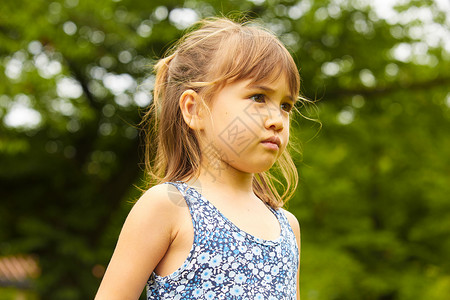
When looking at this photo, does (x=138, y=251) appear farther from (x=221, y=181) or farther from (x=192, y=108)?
(x=192, y=108)

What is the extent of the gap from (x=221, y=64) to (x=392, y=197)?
8.55 m

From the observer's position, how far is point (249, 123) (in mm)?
1433

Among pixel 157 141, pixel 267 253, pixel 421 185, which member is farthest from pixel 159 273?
pixel 421 185

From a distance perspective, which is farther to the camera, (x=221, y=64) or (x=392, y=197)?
(x=392, y=197)

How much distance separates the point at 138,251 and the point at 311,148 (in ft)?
21.9

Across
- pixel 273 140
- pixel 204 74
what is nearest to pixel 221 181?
pixel 273 140

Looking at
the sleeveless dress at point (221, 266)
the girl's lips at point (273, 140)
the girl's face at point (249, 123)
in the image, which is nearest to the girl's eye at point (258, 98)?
the girl's face at point (249, 123)

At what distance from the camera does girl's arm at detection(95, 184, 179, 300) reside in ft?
4.29

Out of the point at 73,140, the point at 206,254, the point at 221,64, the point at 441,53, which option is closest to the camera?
the point at 206,254

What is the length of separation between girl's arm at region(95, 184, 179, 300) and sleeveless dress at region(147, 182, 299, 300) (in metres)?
0.06

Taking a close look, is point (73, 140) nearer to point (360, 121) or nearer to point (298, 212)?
point (298, 212)

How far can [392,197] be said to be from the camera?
31.1 ft

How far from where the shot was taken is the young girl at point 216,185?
4.35 ft

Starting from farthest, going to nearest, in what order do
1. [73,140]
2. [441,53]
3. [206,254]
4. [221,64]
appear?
[73,140] < [441,53] < [221,64] < [206,254]
